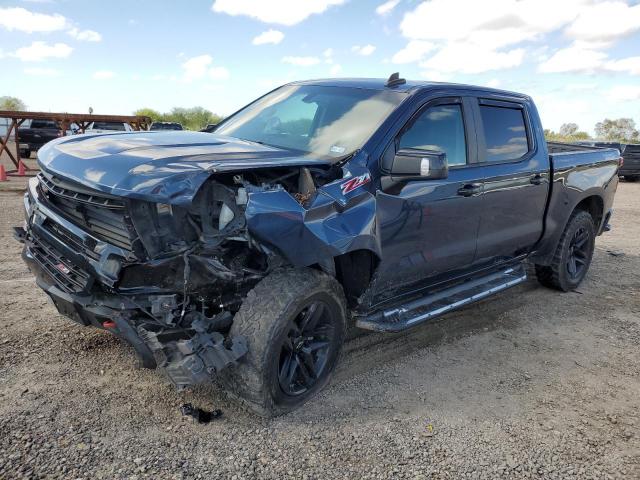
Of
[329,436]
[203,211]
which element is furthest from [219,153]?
[329,436]

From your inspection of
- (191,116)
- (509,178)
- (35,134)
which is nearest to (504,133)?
(509,178)

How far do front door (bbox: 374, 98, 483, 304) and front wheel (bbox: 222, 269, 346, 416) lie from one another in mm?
516

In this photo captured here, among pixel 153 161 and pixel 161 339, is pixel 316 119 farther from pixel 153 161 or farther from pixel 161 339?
pixel 161 339

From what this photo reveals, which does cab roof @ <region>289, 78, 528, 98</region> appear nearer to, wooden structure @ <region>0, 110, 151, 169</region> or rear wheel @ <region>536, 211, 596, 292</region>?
→ rear wheel @ <region>536, 211, 596, 292</region>

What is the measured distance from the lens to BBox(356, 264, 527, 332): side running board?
369cm

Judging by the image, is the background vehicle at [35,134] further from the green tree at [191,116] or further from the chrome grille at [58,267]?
the green tree at [191,116]

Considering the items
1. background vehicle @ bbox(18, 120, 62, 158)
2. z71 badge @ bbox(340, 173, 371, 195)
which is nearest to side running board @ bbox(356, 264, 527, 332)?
z71 badge @ bbox(340, 173, 371, 195)

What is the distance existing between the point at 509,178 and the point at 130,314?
129 inches

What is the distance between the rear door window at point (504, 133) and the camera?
4.57 m

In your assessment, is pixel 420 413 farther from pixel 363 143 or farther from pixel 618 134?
pixel 618 134

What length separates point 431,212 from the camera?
3.91 metres

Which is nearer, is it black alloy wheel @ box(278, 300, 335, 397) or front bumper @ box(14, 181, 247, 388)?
front bumper @ box(14, 181, 247, 388)

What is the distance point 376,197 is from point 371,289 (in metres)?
0.64

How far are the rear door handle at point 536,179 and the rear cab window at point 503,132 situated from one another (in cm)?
23
